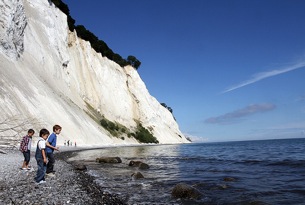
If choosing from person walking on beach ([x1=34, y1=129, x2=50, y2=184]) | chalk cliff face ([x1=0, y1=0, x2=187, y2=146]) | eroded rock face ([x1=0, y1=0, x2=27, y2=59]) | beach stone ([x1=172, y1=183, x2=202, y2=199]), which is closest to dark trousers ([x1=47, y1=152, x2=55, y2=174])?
person walking on beach ([x1=34, y1=129, x2=50, y2=184])

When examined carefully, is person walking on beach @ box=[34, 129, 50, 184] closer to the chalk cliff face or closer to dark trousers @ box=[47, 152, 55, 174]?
dark trousers @ box=[47, 152, 55, 174]

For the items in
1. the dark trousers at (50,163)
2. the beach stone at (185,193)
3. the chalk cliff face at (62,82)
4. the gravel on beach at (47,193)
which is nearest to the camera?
the gravel on beach at (47,193)

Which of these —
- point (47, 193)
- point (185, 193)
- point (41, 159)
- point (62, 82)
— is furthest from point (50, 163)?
point (62, 82)

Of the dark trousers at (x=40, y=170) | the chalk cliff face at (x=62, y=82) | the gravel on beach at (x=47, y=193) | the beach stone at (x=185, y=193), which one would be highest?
the chalk cliff face at (x=62, y=82)

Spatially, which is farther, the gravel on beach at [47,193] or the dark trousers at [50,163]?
the dark trousers at [50,163]

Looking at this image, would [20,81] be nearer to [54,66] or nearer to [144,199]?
[54,66]

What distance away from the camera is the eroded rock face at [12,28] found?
38.4 m

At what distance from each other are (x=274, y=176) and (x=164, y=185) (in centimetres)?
672

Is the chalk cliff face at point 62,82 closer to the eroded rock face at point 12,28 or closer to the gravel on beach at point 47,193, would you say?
the eroded rock face at point 12,28

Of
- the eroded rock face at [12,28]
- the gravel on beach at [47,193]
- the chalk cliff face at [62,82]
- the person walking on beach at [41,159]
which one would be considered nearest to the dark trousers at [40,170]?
the person walking on beach at [41,159]

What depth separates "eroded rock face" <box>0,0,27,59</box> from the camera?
3838 cm

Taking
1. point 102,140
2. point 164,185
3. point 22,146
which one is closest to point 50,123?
point 102,140

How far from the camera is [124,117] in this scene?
70.6 meters

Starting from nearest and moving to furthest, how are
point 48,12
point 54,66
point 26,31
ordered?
point 26,31 < point 54,66 < point 48,12
